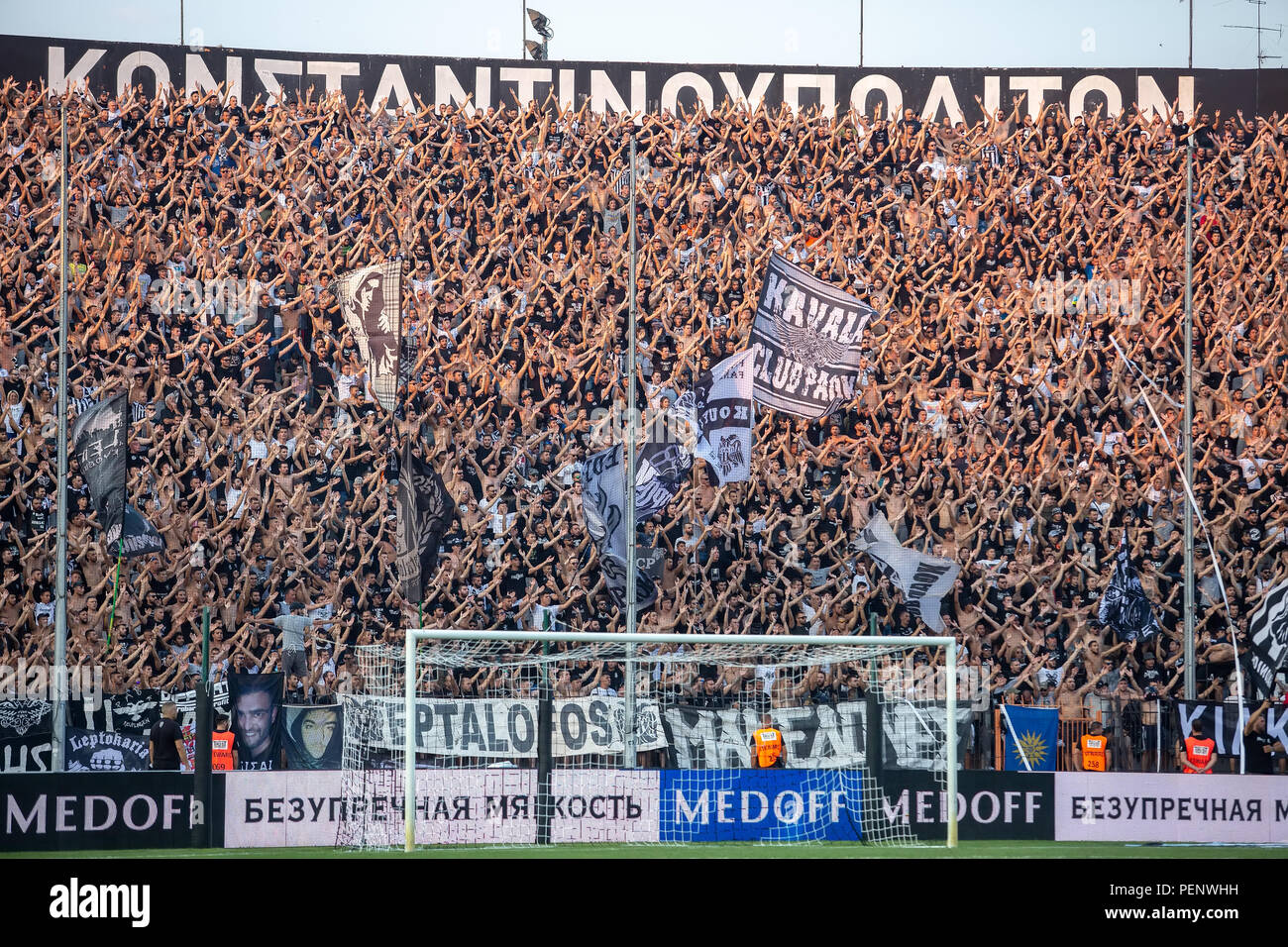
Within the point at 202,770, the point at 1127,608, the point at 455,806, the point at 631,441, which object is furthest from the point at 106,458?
the point at 1127,608

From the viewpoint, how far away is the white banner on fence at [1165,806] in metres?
13.7

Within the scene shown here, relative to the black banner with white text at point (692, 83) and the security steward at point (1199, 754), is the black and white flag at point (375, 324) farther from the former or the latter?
the security steward at point (1199, 754)

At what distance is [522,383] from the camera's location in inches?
793

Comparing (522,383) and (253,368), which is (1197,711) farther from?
(253,368)

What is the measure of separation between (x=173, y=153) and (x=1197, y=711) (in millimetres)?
15306

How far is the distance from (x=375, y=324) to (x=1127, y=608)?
35.7ft

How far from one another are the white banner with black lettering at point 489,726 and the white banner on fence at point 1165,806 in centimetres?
418

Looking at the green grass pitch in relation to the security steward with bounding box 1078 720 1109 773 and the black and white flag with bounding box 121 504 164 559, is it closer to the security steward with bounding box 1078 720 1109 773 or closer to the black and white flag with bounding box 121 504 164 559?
the security steward with bounding box 1078 720 1109 773

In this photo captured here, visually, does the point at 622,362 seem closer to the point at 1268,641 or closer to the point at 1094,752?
the point at 1094,752

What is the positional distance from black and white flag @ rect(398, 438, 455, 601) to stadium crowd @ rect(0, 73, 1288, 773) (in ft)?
0.66

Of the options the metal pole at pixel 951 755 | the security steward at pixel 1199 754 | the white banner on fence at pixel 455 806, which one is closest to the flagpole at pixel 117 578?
the white banner on fence at pixel 455 806

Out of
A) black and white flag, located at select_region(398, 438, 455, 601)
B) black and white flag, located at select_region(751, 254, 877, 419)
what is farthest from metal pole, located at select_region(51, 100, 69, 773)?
black and white flag, located at select_region(751, 254, 877, 419)
